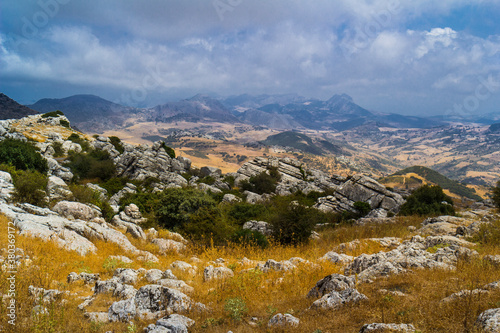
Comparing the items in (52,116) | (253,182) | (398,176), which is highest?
(52,116)

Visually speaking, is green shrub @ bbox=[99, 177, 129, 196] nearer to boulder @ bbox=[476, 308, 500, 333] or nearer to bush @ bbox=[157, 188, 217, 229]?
bush @ bbox=[157, 188, 217, 229]

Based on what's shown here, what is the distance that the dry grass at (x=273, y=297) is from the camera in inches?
179

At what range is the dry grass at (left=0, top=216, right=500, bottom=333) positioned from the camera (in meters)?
4.54

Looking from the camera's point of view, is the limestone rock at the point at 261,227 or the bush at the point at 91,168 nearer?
the limestone rock at the point at 261,227

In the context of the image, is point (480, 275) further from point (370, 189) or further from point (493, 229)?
point (370, 189)

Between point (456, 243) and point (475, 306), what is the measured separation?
257 inches

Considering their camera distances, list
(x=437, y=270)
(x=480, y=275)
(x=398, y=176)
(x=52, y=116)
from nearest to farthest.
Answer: (x=480, y=275) < (x=437, y=270) < (x=52, y=116) < (x=398, y=176)

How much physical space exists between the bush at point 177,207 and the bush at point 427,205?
22722mm

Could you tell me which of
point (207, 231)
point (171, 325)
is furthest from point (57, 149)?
point (171, 325)

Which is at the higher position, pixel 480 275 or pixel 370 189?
pixel 480 275

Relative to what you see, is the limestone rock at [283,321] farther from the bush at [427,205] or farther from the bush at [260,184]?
the bush at [260,184]

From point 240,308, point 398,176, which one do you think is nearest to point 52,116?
point 240,308

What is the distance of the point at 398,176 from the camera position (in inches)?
5561

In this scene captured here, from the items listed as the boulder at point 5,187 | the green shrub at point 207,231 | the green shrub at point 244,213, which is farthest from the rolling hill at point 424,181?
the boulder at point 5,187
